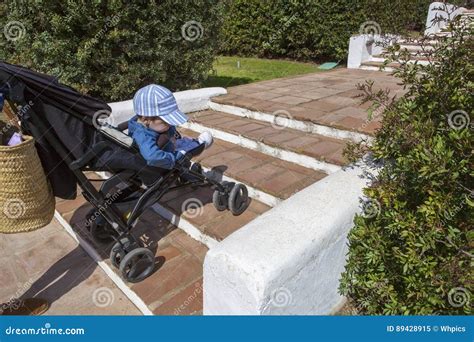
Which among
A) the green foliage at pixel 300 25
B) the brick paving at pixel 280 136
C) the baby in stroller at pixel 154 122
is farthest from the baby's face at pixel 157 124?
the green foliage at pixel 300 25

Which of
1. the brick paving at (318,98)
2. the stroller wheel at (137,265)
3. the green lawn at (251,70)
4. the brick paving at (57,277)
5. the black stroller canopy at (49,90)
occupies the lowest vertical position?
the brick paving at (57,277)

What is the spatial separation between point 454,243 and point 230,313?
1.32 meters

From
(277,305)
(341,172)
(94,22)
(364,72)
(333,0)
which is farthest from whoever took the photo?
(333,0)

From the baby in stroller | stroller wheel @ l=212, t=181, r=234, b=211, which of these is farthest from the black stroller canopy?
stroller wheel @ l=212, t=181, r=234, b=211

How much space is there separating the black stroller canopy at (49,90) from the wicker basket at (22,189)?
0.96 ft

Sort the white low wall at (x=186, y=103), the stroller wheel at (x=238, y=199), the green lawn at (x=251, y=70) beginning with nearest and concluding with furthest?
the stroller wheel at (x=238, y=199) → the white low wall at (x=186, y=103) → the green lawn at (x=251, y=70)

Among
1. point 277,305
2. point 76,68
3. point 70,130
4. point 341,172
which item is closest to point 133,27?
point 76,68

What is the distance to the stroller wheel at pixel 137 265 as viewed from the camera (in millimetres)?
2627

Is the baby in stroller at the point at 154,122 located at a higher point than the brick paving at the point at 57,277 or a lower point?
higher

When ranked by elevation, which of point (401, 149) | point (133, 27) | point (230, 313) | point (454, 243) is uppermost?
point (133, 27)

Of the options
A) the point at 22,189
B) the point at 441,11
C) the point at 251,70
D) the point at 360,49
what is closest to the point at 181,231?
the point at 22,189

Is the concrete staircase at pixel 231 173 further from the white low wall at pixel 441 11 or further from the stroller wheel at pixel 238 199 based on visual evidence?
the white low wall at pixel 441 11

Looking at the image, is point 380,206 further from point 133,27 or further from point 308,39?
point 308,39

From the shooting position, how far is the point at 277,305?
1899mm
